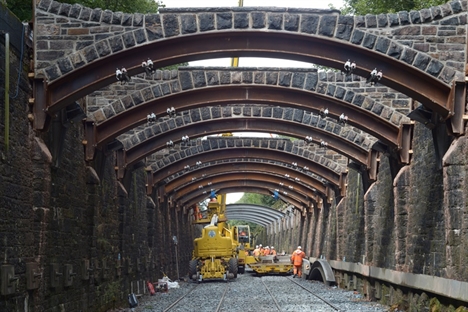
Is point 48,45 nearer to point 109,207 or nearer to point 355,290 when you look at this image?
point 109,207

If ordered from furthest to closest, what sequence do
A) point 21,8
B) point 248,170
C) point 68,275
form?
point 248,170
point 21,8
point 68,275

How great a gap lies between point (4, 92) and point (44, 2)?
4308 mm

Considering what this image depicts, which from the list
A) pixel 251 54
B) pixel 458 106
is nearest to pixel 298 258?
pixel 251 54

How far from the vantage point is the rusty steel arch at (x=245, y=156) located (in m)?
31.1

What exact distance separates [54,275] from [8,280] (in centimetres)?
323

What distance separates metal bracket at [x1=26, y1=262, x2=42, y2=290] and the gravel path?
7764 millimetres

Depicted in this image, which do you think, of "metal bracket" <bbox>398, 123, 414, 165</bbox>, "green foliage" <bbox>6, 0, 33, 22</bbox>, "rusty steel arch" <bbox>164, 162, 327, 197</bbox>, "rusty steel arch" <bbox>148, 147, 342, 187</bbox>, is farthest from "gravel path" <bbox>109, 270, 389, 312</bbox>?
"green foliage" <bbox>6, 0, 33, 22</bbox>

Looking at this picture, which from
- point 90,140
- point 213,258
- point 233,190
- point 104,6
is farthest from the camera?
point 233,190

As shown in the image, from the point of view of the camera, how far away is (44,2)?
15945 mm

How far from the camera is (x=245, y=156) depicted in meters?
31.4

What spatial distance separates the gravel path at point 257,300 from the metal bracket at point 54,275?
238 inches

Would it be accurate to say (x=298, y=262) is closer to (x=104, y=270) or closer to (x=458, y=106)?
(x=104, y=270)

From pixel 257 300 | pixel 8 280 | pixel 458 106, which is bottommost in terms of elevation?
pixel 257 300

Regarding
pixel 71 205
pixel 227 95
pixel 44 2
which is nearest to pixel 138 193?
pixel 227 95
